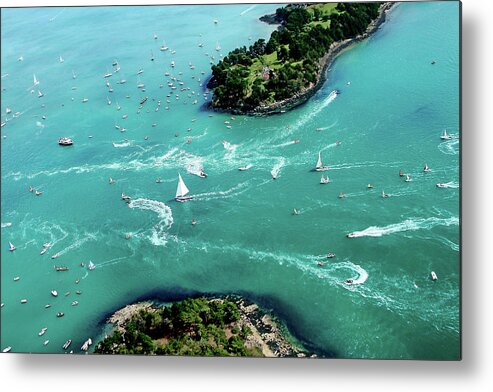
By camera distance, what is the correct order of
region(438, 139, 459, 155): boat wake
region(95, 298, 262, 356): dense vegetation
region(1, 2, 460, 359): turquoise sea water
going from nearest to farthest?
region(95, 298, 262, 356): dense vegetation → region(1, 2, 460, 359): turquoise sea water → region(438, 139, 459, 155): boat wake

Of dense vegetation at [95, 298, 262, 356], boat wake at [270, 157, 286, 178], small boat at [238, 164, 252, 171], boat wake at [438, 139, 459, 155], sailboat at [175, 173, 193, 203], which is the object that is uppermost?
boat wake at [438, 139, 459, 155]

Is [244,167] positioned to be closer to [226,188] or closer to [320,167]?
[226,188]

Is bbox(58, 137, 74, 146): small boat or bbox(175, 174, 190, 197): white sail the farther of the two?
bbox(58, 137, 74, 146): small boat

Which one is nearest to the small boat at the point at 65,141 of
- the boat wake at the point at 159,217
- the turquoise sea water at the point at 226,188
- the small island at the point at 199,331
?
the turquoise sea water at the point at 226,188

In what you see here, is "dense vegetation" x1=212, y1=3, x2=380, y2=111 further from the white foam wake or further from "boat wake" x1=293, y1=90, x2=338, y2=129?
the white foam wake

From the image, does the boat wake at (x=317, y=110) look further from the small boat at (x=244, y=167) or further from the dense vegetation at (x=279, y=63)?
the small boat at (x=244, y=167)

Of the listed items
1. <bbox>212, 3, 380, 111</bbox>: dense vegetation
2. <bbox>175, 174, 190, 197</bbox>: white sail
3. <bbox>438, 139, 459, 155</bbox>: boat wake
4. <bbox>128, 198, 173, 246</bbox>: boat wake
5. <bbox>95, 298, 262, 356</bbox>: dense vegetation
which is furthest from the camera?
<bbox>212, 3, 380, 111</bbox>: dense vegetation

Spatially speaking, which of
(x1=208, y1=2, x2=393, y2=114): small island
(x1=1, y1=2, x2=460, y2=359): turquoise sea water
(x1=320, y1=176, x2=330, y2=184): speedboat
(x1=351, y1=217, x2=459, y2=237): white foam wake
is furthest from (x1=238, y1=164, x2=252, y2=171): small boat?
(x1=351, y1=217, x2=459, y2=237): white foam wake
